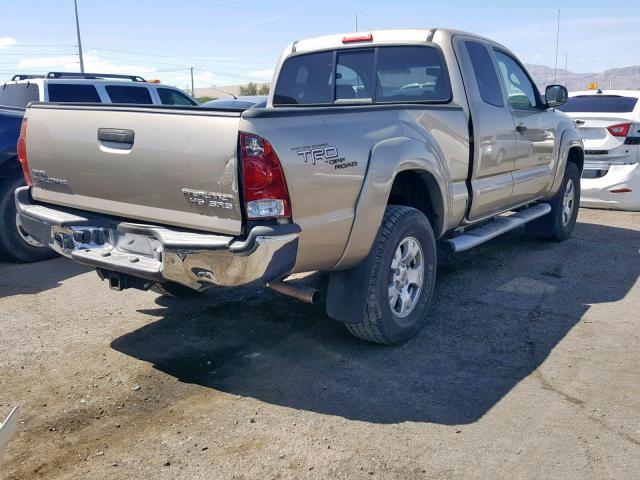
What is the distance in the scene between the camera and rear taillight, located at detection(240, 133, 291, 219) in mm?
3096

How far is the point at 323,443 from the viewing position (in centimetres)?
305

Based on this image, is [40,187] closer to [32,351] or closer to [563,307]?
[32,351]

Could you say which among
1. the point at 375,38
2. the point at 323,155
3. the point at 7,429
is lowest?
the point at 7,429

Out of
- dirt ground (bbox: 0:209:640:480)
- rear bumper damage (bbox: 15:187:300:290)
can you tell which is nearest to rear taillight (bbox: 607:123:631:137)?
dirt ground (bbox: 0:209:640:480)

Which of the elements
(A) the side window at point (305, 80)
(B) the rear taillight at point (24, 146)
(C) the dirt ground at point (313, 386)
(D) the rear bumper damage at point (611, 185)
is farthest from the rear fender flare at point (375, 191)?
(D) the rear bumper damage at point (611, 185)

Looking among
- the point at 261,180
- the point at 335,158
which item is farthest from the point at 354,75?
the point at 261,180

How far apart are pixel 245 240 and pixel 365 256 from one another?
938 mm

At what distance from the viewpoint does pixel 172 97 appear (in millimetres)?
10836

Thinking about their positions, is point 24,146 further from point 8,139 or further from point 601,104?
point 601,104

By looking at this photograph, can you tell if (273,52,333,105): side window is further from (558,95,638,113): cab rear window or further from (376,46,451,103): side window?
(558,95,638,113): cab rear window

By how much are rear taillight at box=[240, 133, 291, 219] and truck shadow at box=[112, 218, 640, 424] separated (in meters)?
1.08

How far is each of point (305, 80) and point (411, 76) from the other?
0.98m

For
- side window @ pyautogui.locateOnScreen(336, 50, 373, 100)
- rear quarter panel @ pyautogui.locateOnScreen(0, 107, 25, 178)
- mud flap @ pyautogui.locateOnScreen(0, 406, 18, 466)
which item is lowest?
mud flap @ pyautogui.locateOnScreen(0, 406, 18, 466)

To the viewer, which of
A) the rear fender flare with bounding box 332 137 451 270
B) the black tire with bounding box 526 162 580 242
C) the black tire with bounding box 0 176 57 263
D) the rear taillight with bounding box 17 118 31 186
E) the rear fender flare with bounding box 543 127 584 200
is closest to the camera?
the rear fender flare with bounding box 332 137 451 270
